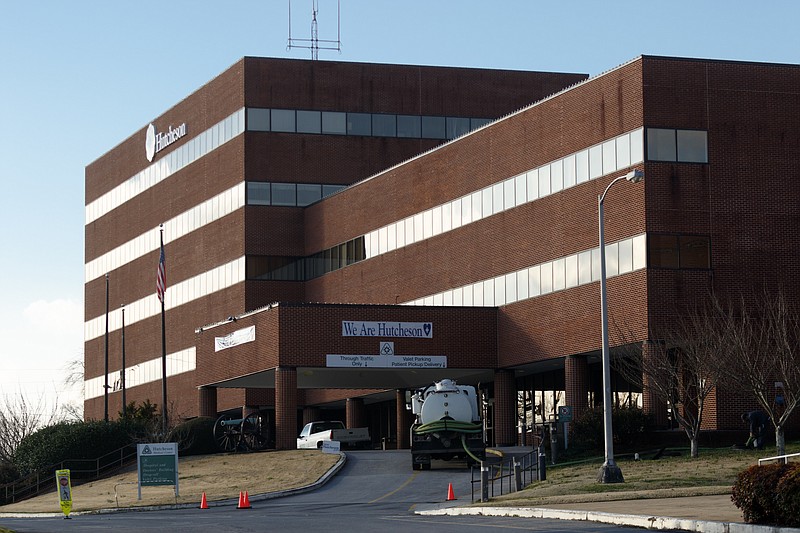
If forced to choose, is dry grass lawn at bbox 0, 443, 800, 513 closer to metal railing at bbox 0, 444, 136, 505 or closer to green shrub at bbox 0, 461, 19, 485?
metal railing at bbox 0, 444, 136, 505

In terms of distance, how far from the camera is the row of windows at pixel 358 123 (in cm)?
7925

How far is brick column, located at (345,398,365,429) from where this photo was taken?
77125 millimetres

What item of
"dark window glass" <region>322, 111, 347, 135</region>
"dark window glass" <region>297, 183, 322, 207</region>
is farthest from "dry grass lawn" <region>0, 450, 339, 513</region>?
"dark window glass" <region>322, 111, 347, 135</region>

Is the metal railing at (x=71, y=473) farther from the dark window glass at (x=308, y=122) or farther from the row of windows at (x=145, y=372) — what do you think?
the dark window glass at (x=308, y=122)

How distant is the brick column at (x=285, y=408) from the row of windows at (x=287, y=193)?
66.0ft

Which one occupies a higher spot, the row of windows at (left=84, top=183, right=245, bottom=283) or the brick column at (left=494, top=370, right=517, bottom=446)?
the row of windows at (left=84, top=183, right=245, bottom=283)

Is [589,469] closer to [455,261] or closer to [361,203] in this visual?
[455,261]

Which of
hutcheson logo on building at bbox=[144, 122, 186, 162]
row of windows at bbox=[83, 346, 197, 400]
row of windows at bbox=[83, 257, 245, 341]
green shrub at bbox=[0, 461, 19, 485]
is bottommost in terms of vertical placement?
green shrub at bbox=[0, 461, 19, 485]

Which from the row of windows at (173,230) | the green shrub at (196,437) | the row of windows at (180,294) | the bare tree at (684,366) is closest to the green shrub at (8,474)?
the green shrub at (196,437)

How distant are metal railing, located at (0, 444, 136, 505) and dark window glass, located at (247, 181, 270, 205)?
1827 centimetres

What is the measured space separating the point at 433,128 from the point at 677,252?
32.1 meters

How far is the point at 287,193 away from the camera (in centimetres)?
7906

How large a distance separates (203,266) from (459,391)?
124 feet

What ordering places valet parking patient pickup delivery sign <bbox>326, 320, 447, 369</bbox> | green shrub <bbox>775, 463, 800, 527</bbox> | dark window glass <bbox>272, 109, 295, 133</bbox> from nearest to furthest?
green shrub <bbox>775, 463, 800, 527</bbox> → valet parking patient pickup delivery sign <bbox>326, 320, 447, 369</bbox> → dark window glass <bbox>272, 109, 295, 133</bbox>
